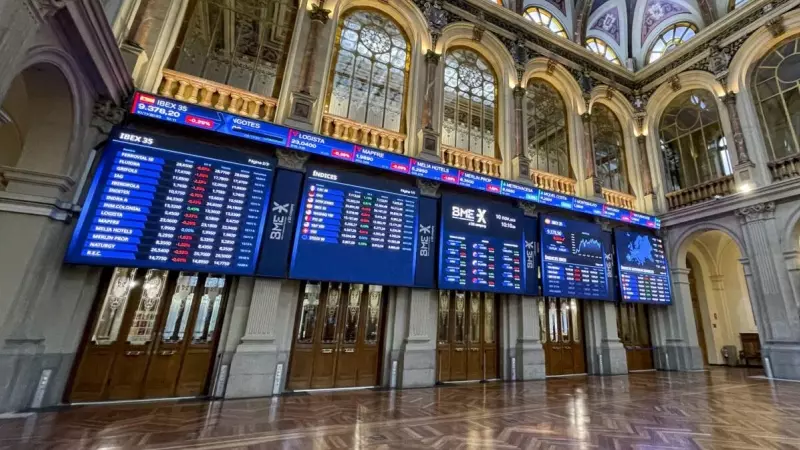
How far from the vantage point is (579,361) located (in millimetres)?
8602

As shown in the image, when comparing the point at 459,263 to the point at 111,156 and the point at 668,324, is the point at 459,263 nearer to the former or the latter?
the point at 111,156

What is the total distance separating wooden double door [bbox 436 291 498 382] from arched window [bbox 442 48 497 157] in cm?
373

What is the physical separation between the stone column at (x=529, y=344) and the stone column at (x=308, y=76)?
6063mm

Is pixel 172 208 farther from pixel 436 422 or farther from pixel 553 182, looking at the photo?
pixel 553 182

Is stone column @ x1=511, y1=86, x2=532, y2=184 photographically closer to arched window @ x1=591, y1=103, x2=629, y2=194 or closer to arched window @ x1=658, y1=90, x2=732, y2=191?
arched window @ x1=591, y1=103, x2=629, y2=194

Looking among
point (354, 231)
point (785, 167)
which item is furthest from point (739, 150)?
point (354, 231)

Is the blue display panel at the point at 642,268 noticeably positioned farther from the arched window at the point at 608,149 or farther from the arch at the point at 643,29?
the arch at the point at 643,29

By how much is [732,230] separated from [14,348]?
46.5 ft

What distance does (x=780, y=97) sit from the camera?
352 inches

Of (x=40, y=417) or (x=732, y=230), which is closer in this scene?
(x=40, y=417)

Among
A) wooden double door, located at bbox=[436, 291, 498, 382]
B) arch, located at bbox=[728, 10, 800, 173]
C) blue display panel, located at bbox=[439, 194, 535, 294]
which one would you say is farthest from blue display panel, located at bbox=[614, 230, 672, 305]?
wooden double door, located at bbox=[436, 291, 498, 382]

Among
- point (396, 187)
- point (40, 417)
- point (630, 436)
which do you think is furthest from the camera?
point (396, 187)

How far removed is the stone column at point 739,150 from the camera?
28.5 feet

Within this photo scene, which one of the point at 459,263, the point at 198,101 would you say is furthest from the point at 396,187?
the point at 198,101
